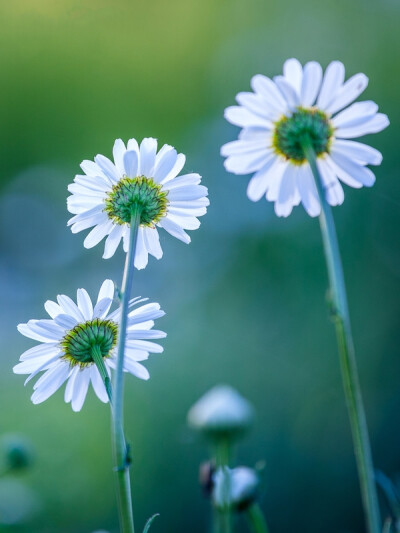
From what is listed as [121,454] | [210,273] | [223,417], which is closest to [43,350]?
[223,417]

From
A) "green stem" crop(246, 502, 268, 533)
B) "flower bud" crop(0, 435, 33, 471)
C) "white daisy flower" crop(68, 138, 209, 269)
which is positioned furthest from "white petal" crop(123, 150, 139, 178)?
"flower bud" crop(0, 435, 33, 471)

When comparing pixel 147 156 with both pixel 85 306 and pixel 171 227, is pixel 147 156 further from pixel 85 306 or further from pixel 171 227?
pixel 85 306

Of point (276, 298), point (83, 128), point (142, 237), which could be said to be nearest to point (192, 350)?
point (276, 298)

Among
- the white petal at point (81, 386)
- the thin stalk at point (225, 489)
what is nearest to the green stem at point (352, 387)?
the thin stalk at point (225, 489)

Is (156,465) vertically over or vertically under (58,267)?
under

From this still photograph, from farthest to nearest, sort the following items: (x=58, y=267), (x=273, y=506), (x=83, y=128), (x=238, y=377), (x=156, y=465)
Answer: (x=83, y=128) < (x=58, y=267) < (x=238, y=377) < (x=156, y=465) < (x=273, y=506)

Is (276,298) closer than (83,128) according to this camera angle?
Yes

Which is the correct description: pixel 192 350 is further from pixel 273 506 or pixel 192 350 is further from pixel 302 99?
pixel 302 99


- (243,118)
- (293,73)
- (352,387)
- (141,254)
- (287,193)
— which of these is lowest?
(352,387)
